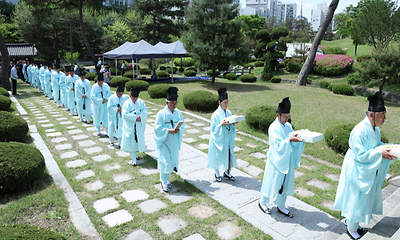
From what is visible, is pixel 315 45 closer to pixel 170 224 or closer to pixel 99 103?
pixel 99 103

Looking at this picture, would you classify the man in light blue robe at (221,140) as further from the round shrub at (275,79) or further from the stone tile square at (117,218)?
the round shrub at (275,79)

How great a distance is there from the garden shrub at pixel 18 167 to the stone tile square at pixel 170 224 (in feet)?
9.00

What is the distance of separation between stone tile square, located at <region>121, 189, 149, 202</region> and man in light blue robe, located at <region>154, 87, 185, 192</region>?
401 mm

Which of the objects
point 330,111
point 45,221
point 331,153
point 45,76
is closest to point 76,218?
point 45,221

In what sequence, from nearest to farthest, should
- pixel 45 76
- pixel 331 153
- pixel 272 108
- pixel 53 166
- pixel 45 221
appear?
1. pixel 45 221
2. pixel 53 166
3. pixel 331 153
4. pixel 272 108
5. pixel 45 76

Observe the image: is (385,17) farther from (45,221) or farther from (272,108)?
(45,221)

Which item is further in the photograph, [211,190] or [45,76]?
[45,76]

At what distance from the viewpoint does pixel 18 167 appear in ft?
16.6

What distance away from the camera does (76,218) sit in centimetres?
443

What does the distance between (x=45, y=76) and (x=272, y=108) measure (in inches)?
540

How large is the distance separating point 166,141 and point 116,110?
2.98m

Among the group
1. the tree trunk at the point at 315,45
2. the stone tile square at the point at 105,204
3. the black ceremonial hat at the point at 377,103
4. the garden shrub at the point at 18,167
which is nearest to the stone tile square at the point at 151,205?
the stone tile square at the point at 105,204

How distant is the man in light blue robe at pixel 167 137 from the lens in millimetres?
5340

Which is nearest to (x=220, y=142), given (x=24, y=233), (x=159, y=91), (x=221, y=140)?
(x=221, y=140)
